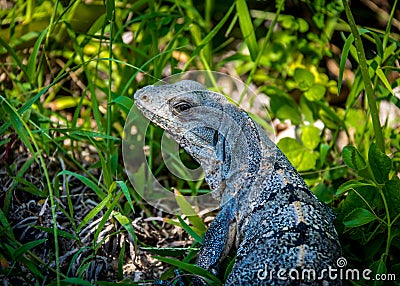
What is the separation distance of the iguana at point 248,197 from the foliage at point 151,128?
0.71 ft

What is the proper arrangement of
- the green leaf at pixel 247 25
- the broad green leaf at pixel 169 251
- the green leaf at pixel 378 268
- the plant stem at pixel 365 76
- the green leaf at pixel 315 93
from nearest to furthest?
the green leaf at pixel 378 268
the plant stem at pixel 365 76
the broad green leaf at pixel 169 251
the green leaf at pixel 247 25
the green leaf at pixel 315 93

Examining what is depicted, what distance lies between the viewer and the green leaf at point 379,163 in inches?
145

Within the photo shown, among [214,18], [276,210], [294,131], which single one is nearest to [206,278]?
[276,210]

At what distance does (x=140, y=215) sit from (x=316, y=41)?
2.45 meters

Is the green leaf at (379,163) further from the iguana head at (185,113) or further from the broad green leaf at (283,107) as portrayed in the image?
the broad green leaf at (283,107)

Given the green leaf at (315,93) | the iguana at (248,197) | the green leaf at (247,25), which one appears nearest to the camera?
the iguana at (248,197)

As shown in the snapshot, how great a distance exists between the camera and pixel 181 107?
4133mm

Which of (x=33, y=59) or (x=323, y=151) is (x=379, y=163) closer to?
(x=323, y=151)

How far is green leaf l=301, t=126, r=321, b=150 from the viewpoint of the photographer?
5.05 meters

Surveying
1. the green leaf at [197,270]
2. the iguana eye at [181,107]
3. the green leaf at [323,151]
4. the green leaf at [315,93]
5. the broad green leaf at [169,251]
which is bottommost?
the broad green leaf at [169,251]

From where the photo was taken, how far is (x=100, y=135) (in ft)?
13.5

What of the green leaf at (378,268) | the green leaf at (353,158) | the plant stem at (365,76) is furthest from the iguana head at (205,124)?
the green leaf at (378,268)

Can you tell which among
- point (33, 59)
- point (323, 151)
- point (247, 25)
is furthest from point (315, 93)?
point (33, 59)

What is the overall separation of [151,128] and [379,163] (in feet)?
6.87
